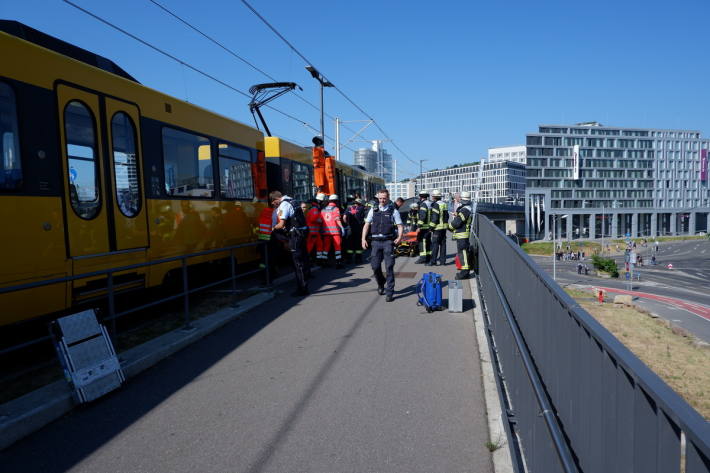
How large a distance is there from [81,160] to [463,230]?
7.25 m

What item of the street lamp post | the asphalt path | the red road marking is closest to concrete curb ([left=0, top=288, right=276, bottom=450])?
the street lamp post

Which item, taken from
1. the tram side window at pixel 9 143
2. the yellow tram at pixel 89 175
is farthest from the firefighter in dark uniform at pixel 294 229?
the tram side window at pixel 9 143

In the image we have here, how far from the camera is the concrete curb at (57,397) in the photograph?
3.86m

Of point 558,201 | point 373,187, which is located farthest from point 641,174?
point 373,187

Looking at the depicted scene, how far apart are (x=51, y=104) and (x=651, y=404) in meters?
6.51

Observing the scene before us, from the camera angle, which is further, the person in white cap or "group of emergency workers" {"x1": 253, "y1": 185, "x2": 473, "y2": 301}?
the person in white cap

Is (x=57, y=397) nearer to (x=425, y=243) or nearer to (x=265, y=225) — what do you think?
(x=265, y=225)

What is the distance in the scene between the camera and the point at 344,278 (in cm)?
1134

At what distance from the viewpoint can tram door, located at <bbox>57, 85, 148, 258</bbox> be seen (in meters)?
5.94

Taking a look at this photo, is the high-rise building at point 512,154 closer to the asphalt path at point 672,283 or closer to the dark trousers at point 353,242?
the asphalt path at point 672,283

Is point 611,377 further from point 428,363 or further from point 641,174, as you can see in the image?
point 641,174

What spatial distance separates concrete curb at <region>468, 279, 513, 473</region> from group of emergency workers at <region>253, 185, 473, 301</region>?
2.46m

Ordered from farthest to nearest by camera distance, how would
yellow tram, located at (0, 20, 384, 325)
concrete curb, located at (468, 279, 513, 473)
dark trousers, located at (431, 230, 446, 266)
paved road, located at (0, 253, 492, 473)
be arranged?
dark trousers, located at (431, 230, 446, 266) < yellow tram, located at (0, 20, 384, 325) < paved road, located at (0, 253, 492, 473) < concrete curb, located at (468, 279, 513, 473)

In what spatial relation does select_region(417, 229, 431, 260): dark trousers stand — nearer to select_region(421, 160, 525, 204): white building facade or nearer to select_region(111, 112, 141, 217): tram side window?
select_region(111, 112, 141, 217): tram side window
